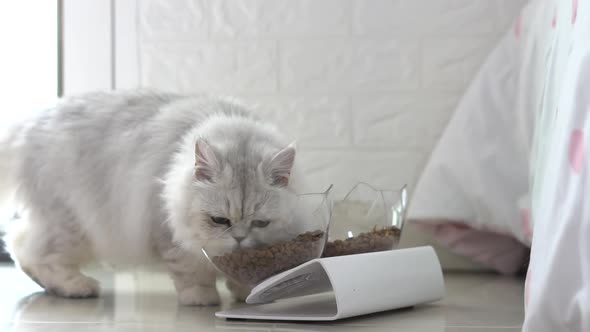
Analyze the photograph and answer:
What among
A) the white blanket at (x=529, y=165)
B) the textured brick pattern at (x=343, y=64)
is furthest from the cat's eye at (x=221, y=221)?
the textured brick pattern at (x=343, y=64)

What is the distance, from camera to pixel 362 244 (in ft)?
6.15

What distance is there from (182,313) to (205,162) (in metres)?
0.39

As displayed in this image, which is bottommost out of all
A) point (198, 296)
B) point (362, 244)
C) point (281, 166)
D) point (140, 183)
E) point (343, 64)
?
point (198, 296)

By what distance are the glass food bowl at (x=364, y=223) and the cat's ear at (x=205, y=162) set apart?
1.15ft

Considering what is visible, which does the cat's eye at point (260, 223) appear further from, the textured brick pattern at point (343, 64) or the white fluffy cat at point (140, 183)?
the textured brick pattern at point (343, 64)

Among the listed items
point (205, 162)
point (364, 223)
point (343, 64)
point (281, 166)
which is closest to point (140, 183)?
point (205, 162)

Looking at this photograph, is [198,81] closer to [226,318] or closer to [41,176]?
[41,176]

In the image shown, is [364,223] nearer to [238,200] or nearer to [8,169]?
[238,200]

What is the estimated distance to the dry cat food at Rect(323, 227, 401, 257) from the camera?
187 centimetres

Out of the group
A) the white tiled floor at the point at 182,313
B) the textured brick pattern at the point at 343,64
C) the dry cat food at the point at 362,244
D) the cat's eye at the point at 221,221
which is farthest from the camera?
the textured brick pattern at the point at 343,64

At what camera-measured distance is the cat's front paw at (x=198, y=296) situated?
6.39ft

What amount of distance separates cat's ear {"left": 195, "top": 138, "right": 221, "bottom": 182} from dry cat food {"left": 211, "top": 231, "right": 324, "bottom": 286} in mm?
184

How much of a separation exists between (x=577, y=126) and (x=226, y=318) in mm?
896

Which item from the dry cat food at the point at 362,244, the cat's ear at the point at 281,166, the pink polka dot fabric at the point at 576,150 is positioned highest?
the pink polka dot fabric at the point at 576,150
